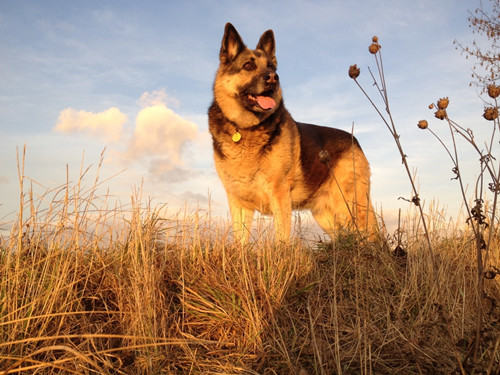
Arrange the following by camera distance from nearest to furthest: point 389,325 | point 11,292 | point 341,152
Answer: point 389,325, point 11,292, point 341,152

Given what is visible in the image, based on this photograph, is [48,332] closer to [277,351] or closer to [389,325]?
[277,351]

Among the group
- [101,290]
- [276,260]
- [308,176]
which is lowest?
[101,290]

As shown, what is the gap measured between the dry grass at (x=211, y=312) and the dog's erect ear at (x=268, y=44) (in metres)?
3.06

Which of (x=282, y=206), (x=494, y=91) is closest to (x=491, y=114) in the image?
(x=494, y=91)

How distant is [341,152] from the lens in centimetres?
681

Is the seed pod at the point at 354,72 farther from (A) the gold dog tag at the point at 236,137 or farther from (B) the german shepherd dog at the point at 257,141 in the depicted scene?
(A) the gold dog tag at the point at 236,137

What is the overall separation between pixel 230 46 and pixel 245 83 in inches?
22.8

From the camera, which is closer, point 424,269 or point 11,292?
point 11,292

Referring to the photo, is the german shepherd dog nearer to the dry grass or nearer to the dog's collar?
the dog's collar

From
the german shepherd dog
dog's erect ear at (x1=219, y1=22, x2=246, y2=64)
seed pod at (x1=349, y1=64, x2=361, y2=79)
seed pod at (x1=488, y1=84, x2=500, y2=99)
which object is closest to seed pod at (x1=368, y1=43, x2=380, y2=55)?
seed pod at (x1=349, y1=64, x2=361, y2=79)

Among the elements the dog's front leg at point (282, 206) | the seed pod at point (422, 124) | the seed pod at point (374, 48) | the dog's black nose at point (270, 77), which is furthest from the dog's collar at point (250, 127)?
the seed pod at point (422, 124)

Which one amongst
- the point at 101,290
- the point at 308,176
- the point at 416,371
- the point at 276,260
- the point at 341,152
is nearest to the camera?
the point at 416,371

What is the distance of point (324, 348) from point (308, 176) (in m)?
3.86

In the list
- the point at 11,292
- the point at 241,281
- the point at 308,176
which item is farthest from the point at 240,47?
the point at 11,292
